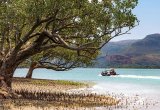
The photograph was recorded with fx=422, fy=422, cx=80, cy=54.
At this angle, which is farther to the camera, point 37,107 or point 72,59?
point 72,59

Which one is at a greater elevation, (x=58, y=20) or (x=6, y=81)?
(x=58, y=20)

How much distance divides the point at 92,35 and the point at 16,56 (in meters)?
6.61

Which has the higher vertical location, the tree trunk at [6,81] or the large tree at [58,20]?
the large tree at [58,20]

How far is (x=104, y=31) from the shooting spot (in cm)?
3466

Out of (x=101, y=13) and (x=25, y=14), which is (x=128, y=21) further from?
(x=25, y=14)

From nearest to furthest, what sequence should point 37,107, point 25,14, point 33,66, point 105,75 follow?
point 37,107, point 25,14, point 33,66, point 105,75

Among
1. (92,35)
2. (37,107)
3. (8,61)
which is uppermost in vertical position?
(92,35)

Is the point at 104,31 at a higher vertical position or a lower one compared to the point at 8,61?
higher

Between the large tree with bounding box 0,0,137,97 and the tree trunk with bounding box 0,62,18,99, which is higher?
the large tree with bounding box 0,0,137,97

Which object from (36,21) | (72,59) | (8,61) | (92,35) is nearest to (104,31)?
(92,35)

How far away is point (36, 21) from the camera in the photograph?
108 feet

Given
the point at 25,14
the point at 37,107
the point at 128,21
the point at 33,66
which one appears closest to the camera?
the point at 37,107

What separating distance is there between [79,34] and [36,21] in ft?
17.0

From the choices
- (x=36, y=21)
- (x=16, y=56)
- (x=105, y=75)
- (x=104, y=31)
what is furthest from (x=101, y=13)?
(x=105, y=75)
